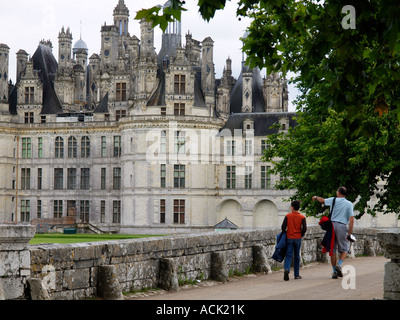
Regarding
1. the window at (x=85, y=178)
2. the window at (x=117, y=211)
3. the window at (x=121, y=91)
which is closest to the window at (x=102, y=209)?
the window at (x=117, y=211)

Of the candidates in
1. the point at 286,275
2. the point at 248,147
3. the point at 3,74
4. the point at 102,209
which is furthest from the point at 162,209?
the point at 286,275

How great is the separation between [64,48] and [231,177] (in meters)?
20.4

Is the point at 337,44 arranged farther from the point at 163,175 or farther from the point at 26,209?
the point at 26,209

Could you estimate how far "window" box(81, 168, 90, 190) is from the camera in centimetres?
6556

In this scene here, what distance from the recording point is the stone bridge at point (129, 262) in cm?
1030

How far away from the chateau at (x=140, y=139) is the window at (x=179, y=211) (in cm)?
8

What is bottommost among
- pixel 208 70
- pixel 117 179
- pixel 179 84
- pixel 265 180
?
pixel 265 180

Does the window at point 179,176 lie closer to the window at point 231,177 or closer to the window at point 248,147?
the window at point 231,177

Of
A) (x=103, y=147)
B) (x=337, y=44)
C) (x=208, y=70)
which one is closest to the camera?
(x=337, y=44)

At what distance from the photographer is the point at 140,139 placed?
2349 inches

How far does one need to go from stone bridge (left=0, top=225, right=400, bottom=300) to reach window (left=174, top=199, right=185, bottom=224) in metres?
40.5
